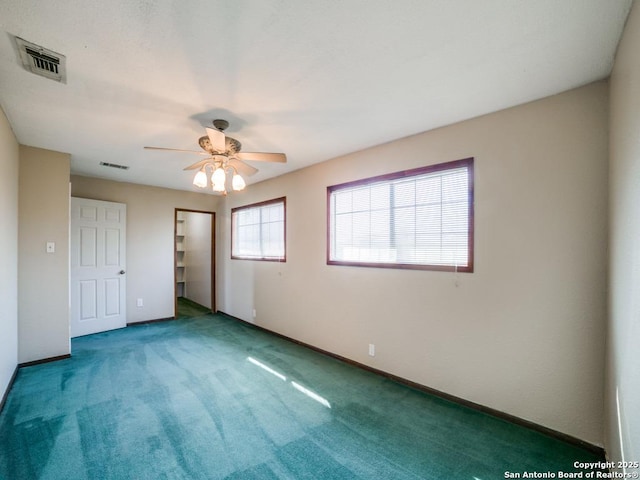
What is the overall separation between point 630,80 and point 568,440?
2.25 m

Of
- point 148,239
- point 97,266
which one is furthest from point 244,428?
point 148,239

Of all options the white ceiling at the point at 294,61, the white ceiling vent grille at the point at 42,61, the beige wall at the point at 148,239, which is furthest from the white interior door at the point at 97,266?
the white ceiling vent grille at the point at 42,61

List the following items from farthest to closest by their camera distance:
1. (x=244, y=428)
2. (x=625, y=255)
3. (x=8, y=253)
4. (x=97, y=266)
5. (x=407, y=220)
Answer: (x=97, y=266)
(x=407, y=220)
(x=8, y=253)
(x=244, y=428)
(x=625, y=255)

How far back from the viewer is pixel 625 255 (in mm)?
1401

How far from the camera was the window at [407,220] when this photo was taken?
8.07 feet

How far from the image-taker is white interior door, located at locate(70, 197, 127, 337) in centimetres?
421

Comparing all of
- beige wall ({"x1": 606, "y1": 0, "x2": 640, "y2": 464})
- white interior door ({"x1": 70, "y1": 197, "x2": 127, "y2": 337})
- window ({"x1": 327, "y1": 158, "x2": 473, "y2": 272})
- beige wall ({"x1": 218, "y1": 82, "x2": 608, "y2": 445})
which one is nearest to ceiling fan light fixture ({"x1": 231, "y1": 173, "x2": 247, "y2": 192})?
window ({"x1": 327, "y1": 158, "x2": 473, "y2": 272})

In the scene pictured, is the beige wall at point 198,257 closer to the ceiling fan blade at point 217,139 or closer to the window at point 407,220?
the window at point 407,220

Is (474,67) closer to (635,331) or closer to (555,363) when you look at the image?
(635,331)

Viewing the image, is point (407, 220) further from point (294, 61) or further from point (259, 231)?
point (259, 231)

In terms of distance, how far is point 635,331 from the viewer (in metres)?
1.20

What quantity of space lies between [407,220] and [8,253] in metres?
3.83

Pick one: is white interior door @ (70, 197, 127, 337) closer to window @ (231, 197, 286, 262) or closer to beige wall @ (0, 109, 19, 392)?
beige wall @ (0, 109, 19, 392)

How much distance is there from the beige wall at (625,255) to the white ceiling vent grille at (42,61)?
2956 mm
